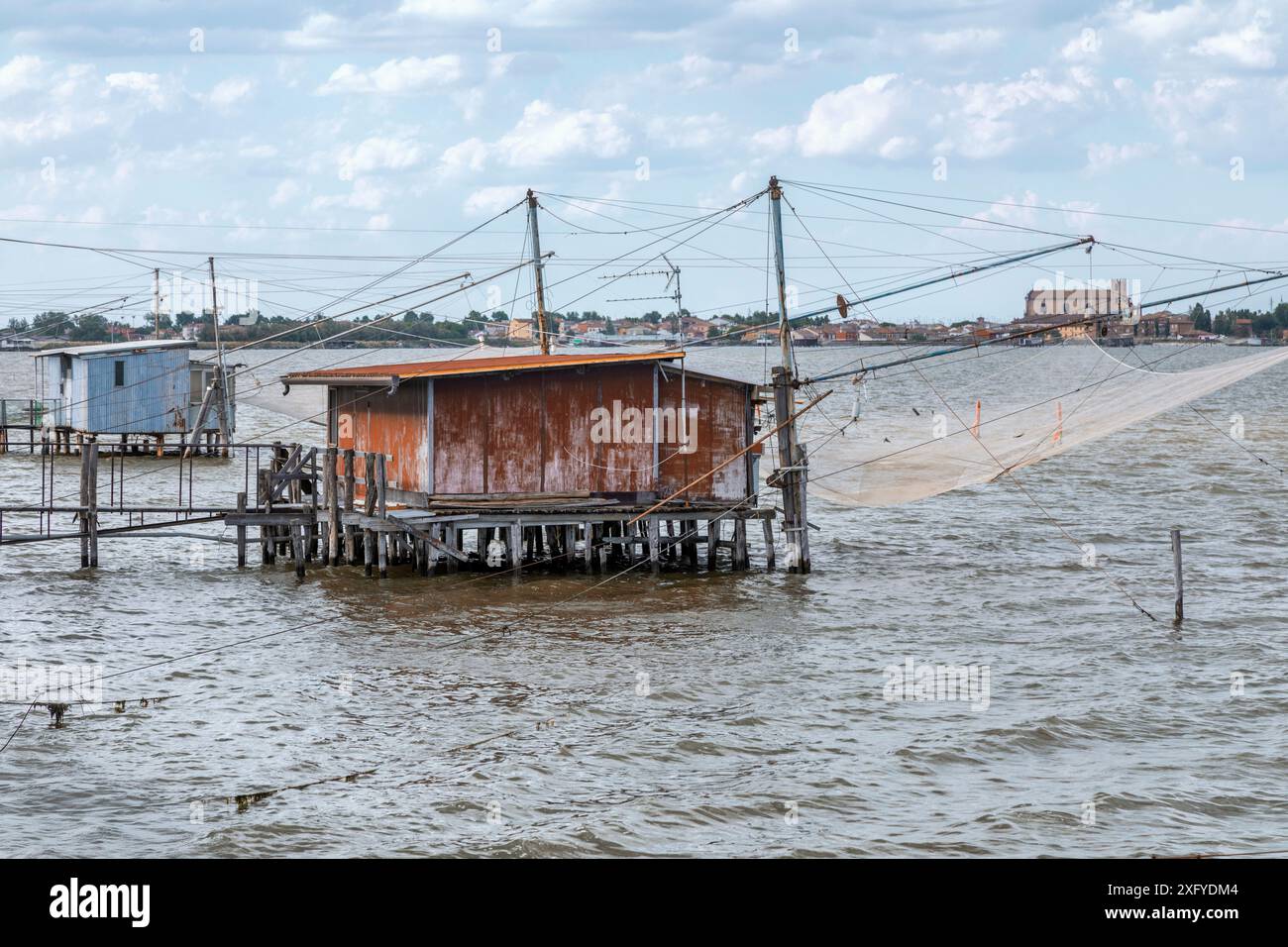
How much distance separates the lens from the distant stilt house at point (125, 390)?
4850 cm

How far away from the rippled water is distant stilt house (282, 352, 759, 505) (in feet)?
6.37

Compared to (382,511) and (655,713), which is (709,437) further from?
(655,713)

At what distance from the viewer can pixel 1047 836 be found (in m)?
12.7

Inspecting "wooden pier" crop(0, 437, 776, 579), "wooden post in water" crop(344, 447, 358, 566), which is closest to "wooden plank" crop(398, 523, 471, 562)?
"wooden pier" crop(0, 437, 776, 579)

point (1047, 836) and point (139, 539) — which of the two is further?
point (139, 539)

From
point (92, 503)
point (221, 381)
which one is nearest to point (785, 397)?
point (92, 503)

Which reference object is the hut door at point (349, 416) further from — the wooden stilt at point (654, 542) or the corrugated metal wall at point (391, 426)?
the wooden stilt at point (654, 542)

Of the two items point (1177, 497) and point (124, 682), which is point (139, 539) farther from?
point (1177, 497)

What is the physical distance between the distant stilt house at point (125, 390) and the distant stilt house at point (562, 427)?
24.2 metres

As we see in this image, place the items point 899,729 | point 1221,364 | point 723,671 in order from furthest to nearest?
point 1221,364 → point 723,671 → point 899,729
